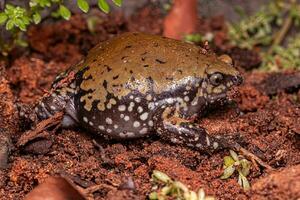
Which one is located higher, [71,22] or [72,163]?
[71,22]

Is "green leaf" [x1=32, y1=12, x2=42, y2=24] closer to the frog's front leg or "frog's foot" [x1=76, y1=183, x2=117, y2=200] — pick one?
the frog's front leg

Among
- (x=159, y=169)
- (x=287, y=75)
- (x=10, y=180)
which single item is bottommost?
(x=10, y=180)

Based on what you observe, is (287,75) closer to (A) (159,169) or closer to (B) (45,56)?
(A) (159,169)

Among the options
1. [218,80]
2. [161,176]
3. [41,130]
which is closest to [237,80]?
[218,80]

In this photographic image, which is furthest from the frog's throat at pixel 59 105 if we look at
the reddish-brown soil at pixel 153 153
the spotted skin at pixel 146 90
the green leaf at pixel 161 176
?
the green leaf at pixel 161 176

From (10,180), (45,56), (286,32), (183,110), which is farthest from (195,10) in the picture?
(10,180)

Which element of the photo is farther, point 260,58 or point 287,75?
point 260,58

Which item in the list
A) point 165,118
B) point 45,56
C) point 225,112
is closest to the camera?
point 165,118

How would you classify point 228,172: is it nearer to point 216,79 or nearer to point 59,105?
point 216,79
